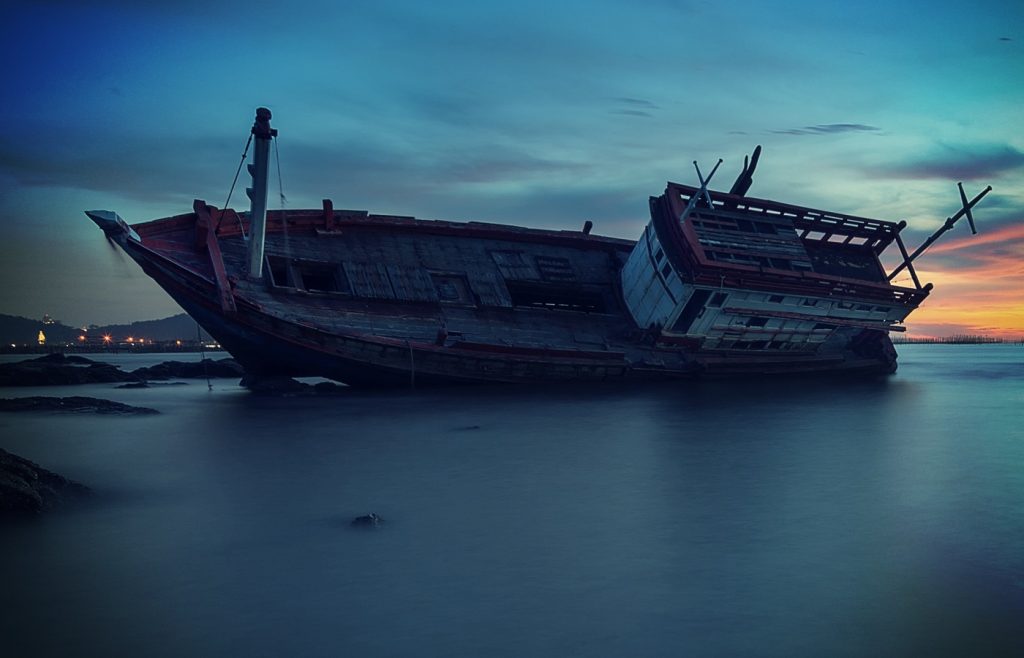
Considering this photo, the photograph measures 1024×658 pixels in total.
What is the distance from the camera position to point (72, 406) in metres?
25.0

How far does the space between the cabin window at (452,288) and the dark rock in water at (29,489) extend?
756 inches

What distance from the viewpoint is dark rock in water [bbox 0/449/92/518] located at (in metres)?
10.7

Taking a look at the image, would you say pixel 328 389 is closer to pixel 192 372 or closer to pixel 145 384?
pixel 145 384

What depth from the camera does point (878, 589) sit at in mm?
8727

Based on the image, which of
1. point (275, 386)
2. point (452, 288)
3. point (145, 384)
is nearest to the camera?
point (275, 386)

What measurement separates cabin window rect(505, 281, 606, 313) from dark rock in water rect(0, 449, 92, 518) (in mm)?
22687

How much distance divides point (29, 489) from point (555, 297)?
88.2 ft

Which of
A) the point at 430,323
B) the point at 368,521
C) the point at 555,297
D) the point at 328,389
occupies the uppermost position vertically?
the point at 555,297

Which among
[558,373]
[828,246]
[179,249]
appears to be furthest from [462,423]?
[828,246]

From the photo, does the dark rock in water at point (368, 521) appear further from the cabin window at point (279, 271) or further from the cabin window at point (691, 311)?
the cabin window at point (691, 311)

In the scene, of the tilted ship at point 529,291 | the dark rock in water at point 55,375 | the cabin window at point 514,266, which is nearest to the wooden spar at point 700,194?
the tilted ship at point 529,291

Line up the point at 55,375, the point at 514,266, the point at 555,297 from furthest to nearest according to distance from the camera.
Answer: the point at 55,375 < the point at 555,297 < the point at 514,266

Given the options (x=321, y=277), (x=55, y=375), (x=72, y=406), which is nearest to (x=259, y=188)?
(x=321, y=277)

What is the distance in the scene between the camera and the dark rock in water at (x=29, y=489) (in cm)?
1072
